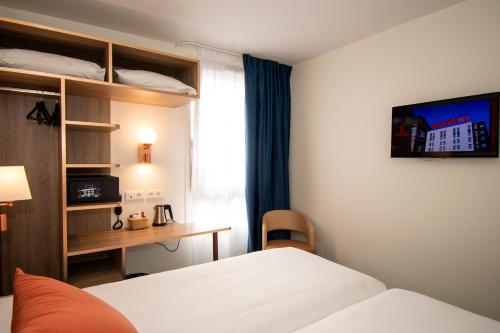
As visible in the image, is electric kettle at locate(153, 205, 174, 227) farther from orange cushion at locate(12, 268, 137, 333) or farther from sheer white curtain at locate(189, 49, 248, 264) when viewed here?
orange cushion at locate(12, 268, 137, 333)

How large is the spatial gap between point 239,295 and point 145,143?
1728mm

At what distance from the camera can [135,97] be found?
254 centimetres

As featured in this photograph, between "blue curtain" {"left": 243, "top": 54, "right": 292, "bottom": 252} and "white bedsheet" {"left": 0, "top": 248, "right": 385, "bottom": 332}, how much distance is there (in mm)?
1365

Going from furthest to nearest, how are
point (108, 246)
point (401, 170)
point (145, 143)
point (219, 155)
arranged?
1. point (219, 155)
2. point (145, 143)
3. point (401, 170)
4. point (108, 246)

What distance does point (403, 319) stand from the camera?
4.22 ft

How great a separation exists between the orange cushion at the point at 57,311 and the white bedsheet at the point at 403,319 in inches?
30.6

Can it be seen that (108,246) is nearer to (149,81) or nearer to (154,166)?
(154,166)

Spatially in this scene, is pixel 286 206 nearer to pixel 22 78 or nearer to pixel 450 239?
pixel 450 239

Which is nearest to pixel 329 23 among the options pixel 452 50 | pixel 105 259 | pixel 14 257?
pixel 452 50

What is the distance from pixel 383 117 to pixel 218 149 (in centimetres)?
167

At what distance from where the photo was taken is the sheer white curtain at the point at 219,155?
3043 millimetres

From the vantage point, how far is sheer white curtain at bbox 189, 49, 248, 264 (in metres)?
3.04

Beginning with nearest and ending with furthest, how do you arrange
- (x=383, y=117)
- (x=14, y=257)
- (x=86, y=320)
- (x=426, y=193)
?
(x=86, y=320) < (x=14, y=257) < (x=426, y=193) < (x=383, y=117)

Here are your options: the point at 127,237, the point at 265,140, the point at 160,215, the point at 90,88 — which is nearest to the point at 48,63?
the point at 90,88
